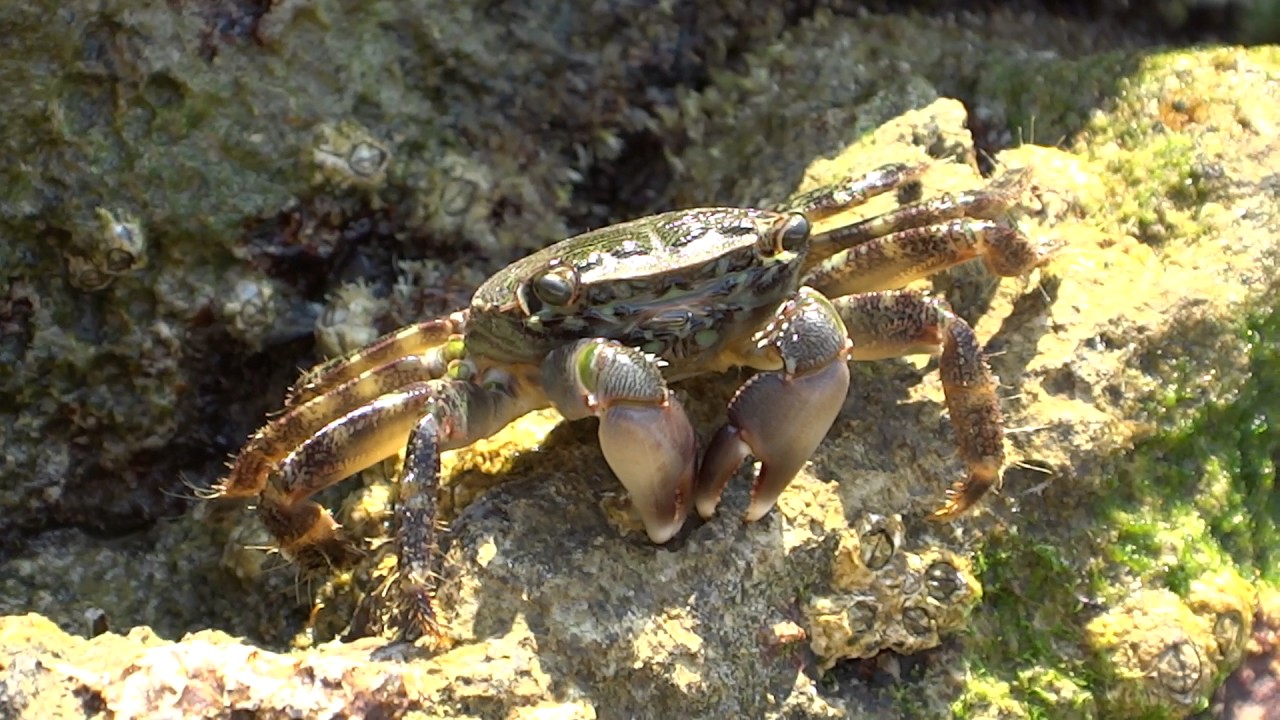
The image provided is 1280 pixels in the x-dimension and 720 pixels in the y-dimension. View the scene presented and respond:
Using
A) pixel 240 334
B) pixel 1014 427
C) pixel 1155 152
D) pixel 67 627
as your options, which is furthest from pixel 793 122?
pixel 67 627

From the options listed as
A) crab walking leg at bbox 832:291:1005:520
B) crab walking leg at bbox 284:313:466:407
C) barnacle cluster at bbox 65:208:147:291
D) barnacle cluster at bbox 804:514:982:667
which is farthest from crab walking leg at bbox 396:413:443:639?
barnacle cluster at bbox 65:208:147:291

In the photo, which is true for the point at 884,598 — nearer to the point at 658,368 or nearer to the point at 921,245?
the point at 658,368

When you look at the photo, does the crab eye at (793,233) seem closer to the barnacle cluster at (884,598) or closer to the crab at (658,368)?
the crab at (658,368)

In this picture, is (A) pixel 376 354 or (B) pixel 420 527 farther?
(A) pixel 376 354

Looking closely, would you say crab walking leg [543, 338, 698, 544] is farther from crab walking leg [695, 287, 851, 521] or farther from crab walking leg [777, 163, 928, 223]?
crab walking leg [777, 163, 928, 223]

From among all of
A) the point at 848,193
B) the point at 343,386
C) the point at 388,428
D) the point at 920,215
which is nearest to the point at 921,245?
the point at 920,215

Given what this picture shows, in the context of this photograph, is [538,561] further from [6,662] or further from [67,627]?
[67,627]
